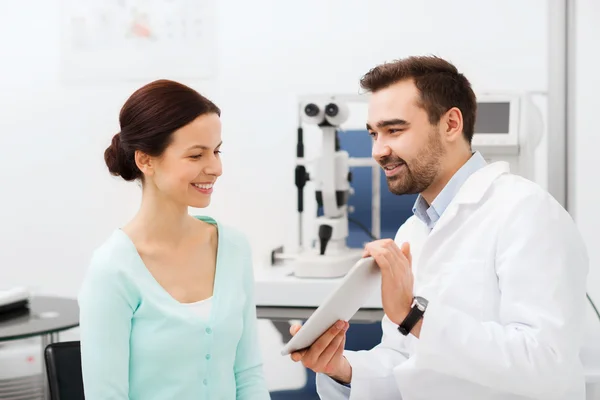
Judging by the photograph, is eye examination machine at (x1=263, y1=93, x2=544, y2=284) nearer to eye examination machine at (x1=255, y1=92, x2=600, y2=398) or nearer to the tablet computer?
eye examination machine at (x1=255, y1=92, x2=600, y2=398)

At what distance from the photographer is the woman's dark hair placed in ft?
4.22

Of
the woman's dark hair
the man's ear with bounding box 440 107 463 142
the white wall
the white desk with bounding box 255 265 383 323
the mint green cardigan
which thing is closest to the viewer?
the mint green cardigan

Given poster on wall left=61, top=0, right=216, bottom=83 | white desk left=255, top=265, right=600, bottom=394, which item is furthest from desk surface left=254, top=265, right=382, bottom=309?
poster on wall left=61, top=0, right=216, bottom=83

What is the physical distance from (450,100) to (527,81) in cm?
159

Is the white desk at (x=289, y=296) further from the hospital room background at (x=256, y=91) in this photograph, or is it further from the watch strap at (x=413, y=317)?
the watch strap at (x=413, y=317)

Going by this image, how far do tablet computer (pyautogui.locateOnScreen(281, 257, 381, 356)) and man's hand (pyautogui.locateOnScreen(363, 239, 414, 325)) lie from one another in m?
0.02

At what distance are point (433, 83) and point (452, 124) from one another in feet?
0.30

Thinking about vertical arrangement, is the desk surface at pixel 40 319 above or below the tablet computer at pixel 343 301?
below

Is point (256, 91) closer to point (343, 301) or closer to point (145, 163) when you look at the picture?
point (145, 163)

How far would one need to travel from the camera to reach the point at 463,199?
1300 mm

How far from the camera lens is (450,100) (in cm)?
140

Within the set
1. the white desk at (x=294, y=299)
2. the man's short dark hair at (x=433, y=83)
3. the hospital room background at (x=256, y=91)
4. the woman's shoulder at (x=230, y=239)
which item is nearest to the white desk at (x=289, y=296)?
the white desk at (x=294, y=299)

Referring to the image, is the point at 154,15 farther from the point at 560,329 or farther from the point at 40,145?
the point at 560,329

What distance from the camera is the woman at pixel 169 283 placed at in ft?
3.89
